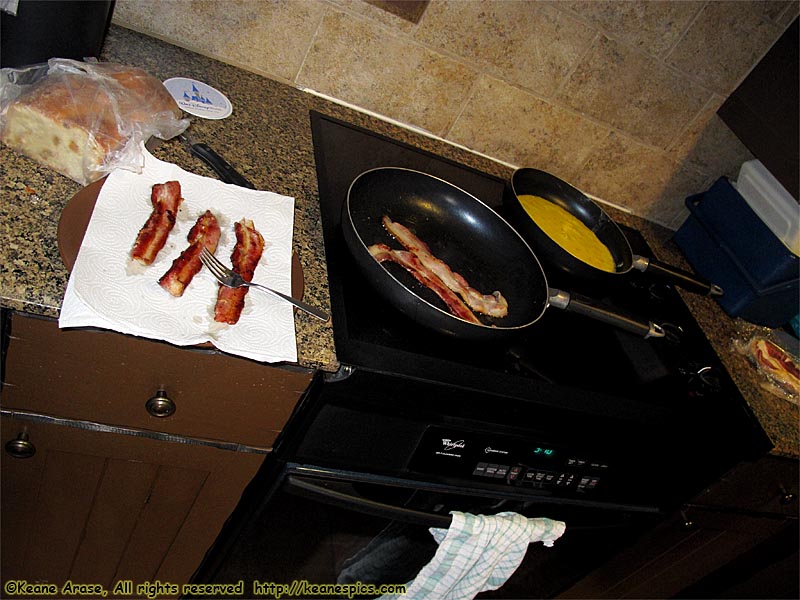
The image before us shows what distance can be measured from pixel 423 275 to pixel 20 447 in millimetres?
618

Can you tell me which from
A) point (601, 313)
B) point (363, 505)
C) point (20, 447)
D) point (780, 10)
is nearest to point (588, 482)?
point (601, 313)

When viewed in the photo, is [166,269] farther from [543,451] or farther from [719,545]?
[719,545]

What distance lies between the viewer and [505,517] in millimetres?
1061

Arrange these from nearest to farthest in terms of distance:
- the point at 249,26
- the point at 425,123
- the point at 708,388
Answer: the point at 708,388
the point at 249,26
the point at 425,123

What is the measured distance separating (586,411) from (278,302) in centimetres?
51

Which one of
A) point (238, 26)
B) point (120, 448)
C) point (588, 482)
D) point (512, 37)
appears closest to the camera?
point (120, 448)

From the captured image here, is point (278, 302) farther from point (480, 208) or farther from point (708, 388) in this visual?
point (708, 388)

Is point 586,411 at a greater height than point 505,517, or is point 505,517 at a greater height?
point 586,411

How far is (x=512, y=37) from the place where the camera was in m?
1.39

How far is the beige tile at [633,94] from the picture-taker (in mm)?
1470

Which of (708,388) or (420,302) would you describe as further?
(708,388)

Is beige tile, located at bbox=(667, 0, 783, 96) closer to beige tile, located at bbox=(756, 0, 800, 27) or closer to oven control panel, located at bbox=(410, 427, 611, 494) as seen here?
beige tile, located at bbox=(756, 0, 800, 27)


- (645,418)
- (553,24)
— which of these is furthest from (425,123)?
(645,418)

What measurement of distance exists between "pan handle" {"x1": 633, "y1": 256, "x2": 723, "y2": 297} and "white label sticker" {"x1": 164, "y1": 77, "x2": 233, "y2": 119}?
88 centimetres
